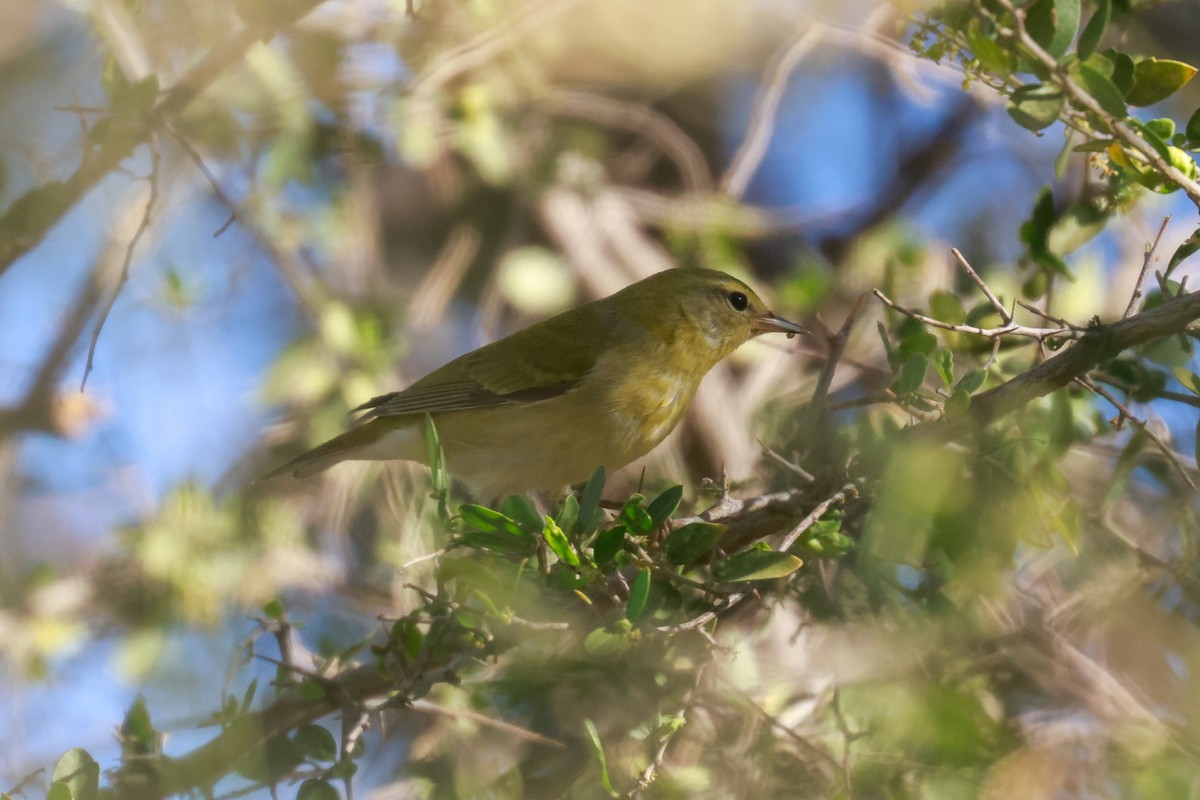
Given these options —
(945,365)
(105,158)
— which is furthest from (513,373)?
(945,365)

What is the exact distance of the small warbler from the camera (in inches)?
154

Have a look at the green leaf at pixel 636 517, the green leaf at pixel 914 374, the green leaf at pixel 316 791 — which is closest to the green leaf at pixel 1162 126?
the green leaf at pixel 914 374

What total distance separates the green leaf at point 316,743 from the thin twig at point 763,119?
3.67 m

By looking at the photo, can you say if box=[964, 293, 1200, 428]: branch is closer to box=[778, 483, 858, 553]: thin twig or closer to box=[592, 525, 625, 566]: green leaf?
box=[778, 483, 858, 553]: thin twig

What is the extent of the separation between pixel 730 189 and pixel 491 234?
1.39m

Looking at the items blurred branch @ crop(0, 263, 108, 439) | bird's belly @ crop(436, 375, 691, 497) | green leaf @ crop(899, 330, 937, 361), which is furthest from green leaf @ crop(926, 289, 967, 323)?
blurred branch @ crop(0, 263, 108, 439)

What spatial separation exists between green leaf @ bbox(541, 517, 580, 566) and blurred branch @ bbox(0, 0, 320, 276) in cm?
167

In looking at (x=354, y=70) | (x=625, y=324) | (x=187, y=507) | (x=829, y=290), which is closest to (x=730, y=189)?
(x=829, y=290)

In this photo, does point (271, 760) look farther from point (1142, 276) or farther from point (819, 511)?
Answer: point (1142, 276)

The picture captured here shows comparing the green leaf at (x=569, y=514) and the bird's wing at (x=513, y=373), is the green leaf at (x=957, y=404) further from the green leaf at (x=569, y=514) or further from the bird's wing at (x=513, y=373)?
the bird's wing at (x=513, y=373)

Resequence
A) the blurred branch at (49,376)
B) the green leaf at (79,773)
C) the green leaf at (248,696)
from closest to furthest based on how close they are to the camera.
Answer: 1. the green leaf at (79,773)
2. the green leaf at (248,696)
3. the blurred branch at (49,376)

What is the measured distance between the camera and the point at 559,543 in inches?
85.6

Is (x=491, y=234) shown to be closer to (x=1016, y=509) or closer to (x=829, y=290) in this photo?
(x=829, y=290)

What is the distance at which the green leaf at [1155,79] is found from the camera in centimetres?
211
